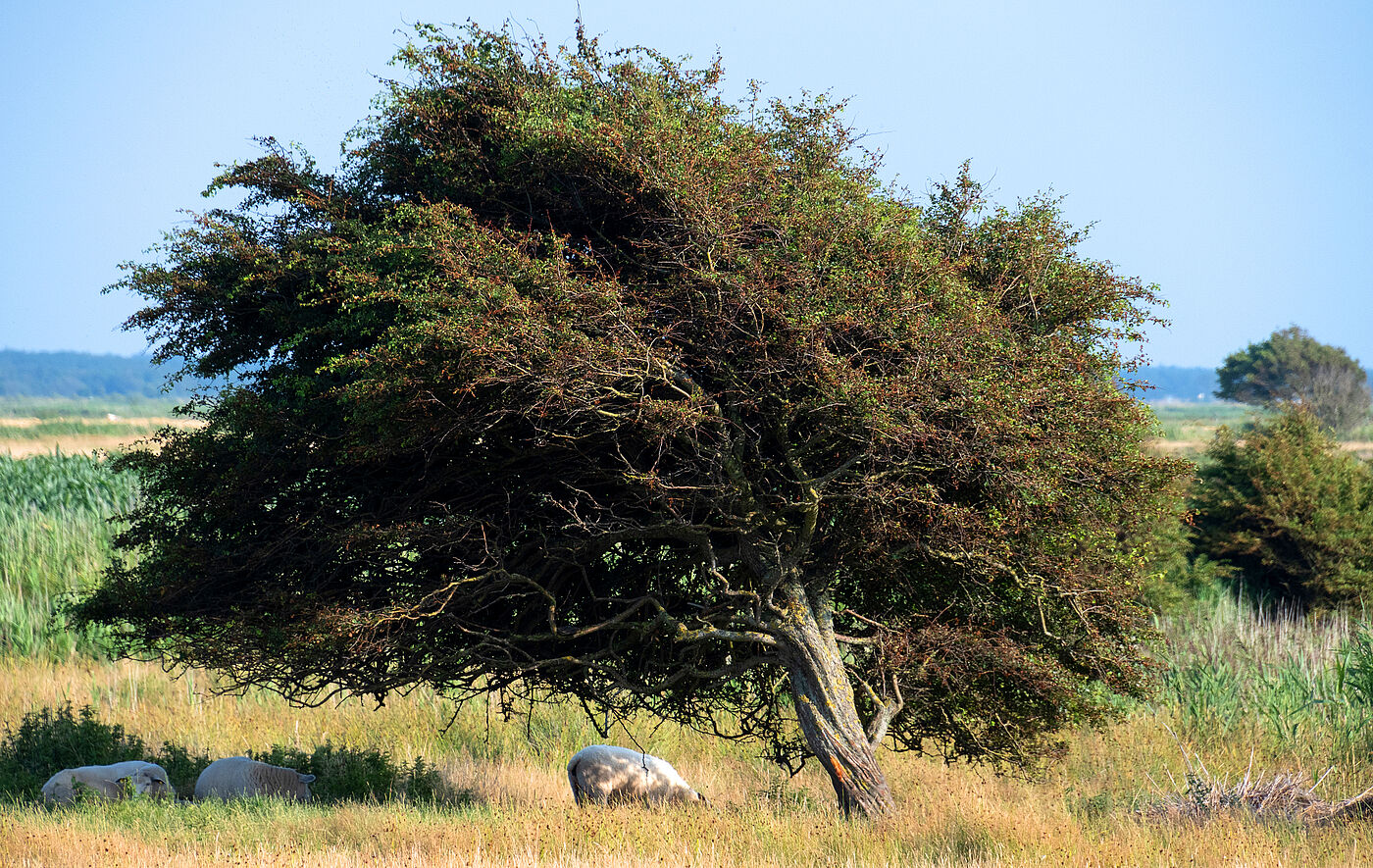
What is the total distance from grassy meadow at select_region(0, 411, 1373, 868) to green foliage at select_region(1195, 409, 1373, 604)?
5.76 feet

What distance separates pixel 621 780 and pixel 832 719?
257 cm

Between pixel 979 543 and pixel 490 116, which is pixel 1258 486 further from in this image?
pixel 490 116

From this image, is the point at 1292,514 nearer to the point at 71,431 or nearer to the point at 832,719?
the point at 832,719

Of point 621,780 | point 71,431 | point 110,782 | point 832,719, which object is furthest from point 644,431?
point 71,431

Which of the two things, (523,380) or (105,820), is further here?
(105,820)

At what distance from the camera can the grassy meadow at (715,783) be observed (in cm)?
746

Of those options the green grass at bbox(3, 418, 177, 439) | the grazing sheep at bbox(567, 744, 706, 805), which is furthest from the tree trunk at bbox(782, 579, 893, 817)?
the green grass at bbox(3, 418, 177, 439)

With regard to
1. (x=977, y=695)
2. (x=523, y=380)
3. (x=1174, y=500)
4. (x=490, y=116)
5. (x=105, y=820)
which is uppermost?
(x=490, y=116)

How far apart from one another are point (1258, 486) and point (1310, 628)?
12.0 feet

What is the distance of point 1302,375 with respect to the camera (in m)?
76.1

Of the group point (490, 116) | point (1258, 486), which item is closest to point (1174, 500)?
point (490, 116)

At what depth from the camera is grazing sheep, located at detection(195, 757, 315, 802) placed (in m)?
10.7

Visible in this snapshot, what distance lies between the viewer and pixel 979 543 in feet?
27.0

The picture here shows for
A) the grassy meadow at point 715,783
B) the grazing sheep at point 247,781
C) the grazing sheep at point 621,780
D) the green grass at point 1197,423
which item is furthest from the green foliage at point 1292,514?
the grazing sheep at point 247,781
